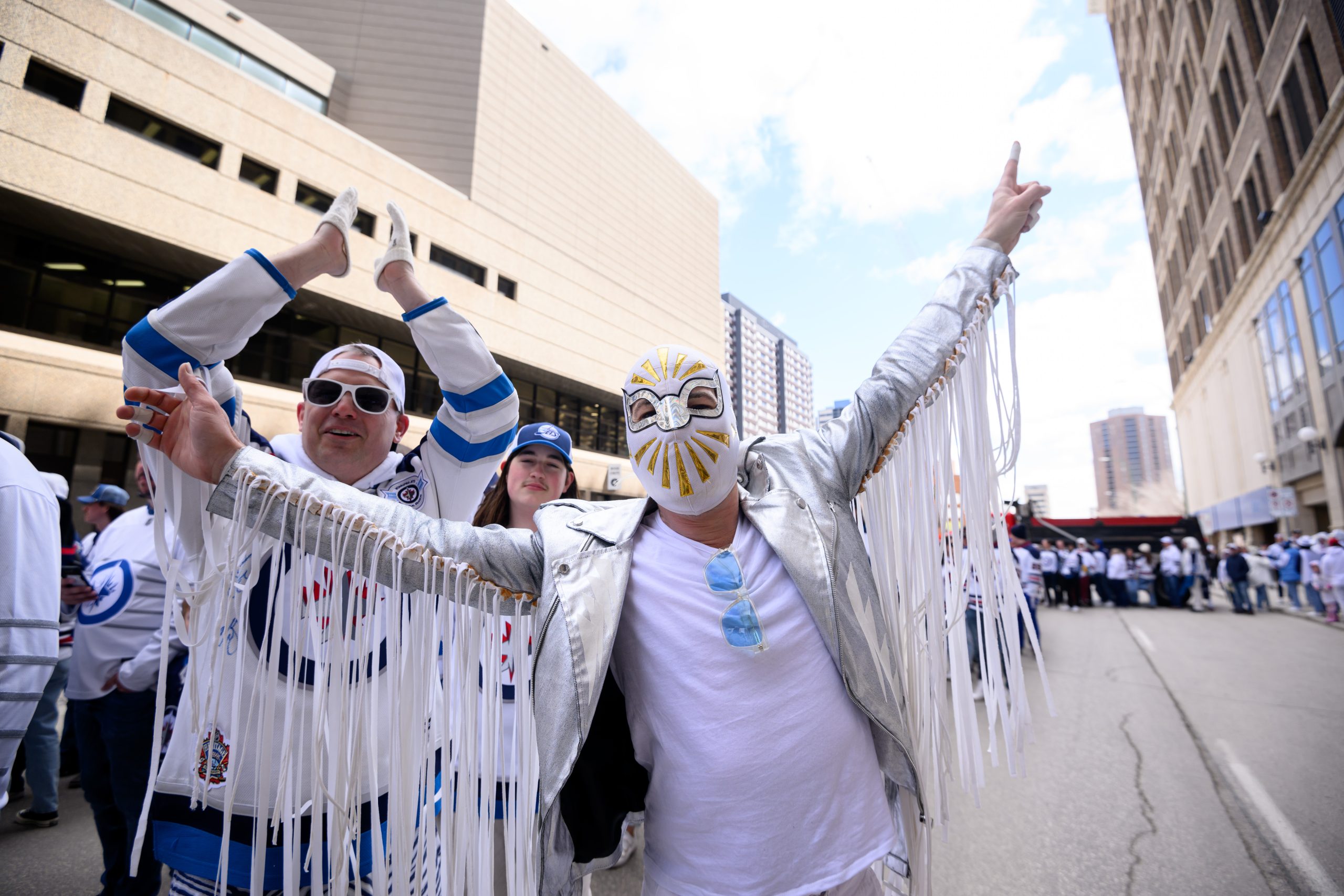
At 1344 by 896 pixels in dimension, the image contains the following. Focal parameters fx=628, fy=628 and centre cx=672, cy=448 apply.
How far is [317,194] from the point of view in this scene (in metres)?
15.1

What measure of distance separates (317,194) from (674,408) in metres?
17.1

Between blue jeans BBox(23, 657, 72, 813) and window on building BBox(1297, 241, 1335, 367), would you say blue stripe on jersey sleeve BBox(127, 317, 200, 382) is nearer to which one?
blue jeans BBox(23, 657, 72, 813)

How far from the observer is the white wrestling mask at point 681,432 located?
1491mm

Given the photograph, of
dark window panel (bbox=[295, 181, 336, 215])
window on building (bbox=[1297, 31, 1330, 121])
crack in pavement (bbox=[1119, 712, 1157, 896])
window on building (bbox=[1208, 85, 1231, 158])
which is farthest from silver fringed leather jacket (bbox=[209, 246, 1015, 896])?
window on building (bbox=[1208, 85, 1231, 158])

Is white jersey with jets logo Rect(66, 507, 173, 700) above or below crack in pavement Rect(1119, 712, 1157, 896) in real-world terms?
above

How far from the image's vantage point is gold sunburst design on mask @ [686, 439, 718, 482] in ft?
4.89

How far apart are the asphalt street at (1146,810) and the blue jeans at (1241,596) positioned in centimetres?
884

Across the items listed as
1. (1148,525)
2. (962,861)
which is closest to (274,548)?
(962,861)

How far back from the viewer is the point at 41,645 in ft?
6.00

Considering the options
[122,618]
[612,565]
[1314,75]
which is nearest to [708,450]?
→ [612,565]

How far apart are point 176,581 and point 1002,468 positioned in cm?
215

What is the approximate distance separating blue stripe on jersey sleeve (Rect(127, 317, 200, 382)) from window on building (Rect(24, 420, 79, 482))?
515 inches

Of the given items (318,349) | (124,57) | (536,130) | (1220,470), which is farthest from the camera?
(1220,470)

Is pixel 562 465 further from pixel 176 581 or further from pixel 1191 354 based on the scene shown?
pixel 1191 354
